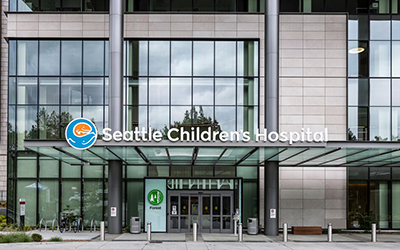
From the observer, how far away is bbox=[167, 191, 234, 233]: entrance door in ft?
83.8

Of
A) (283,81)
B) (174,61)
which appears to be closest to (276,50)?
(283,81)

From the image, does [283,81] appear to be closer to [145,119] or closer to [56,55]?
[145,119]

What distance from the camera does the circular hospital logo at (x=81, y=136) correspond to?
19.1 metres

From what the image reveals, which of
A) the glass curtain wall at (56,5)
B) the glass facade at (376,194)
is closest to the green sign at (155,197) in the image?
the glass facade at (376,194)

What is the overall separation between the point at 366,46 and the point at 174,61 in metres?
12.1

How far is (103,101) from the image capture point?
90.8 ft

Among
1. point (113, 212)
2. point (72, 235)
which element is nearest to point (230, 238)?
point (113, 212)

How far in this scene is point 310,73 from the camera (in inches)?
1090

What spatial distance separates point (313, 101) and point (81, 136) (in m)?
14.8

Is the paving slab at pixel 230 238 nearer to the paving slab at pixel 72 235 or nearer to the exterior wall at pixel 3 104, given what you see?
the paving slab at pixel 72 235

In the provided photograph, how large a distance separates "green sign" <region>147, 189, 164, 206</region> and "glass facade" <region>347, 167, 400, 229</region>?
38.2 feet

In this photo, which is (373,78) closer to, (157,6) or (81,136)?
(157,6)

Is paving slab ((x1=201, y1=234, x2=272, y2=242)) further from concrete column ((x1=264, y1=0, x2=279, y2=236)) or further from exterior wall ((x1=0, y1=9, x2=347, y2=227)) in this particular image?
exterior wall ((x1=0, y1=9, x2=347, y2=227))

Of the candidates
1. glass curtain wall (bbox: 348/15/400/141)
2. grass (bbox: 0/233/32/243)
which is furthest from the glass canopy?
grass (bbox: 0/233/32/243)
